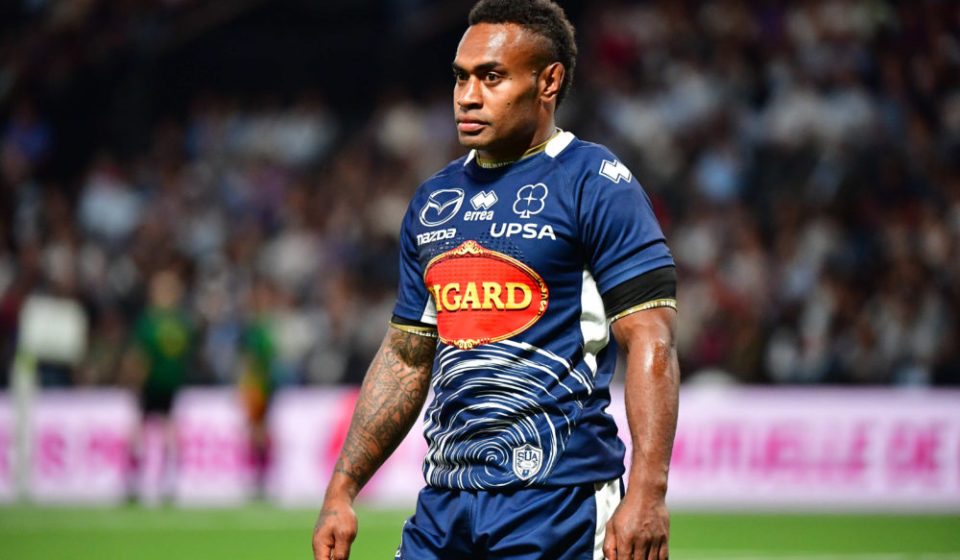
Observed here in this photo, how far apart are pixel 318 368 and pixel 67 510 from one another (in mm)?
Result: 3376

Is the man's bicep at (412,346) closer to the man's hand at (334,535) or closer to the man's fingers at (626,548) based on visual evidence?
the man's hand at (334,535)

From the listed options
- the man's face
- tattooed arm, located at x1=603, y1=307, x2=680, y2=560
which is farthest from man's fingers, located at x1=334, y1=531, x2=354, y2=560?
the man's face

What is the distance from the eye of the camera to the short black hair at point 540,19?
4059 mm

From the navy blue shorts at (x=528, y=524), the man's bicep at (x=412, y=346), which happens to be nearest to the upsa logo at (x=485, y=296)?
the man's bicep at (x=412, y=346)

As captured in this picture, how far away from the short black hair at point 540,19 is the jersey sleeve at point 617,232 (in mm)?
406

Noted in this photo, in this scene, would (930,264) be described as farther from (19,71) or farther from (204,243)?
(19,71)

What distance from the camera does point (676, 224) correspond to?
16406 mm

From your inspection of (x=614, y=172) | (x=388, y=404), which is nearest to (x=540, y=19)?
(x=614, y=172)

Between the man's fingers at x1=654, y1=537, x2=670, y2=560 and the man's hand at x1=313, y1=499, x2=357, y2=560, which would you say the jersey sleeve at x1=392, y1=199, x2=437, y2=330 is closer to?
the man's hand at x1=313, y1=499, x2=357, y2=560

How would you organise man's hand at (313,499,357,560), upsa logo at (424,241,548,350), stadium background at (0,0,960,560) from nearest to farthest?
upsa logo at (424,241,548,350) → man's hand at (313,499,357,560) → stadium background at (0,0,960,560)

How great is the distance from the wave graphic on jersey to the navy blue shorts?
0.05 m

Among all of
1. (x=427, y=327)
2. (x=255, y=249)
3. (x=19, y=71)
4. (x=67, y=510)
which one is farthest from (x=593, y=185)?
(x=19, y=71)

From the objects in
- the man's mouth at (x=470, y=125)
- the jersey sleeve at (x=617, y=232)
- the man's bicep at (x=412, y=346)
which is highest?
A: the man's mouth at (x=470, y=125)

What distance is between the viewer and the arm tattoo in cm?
433
